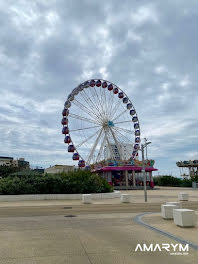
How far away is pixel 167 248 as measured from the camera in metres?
7.34

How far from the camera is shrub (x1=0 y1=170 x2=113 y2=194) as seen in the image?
2647 centimetres

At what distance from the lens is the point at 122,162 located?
50.7 meters

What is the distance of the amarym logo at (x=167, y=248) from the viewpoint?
706cm

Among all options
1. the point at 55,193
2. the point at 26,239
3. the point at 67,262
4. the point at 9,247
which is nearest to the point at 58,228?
the point at 26,239

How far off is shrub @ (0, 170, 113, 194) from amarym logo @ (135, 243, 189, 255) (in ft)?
67.3

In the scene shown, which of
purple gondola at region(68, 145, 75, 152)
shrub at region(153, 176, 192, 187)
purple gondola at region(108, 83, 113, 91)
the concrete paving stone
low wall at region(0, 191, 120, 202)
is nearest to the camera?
the concrete paving stone

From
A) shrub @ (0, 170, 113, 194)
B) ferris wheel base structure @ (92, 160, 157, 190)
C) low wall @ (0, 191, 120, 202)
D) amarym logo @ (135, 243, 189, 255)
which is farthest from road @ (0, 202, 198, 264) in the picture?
ferris wheel base structure @ (92, 160, 157, 190)

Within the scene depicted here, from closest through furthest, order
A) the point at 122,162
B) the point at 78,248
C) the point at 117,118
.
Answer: the point at 78,248, the point at 117,118, the point at 122,162

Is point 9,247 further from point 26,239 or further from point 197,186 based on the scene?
point 197,186

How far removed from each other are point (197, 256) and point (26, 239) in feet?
16.7

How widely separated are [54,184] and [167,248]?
828 inches

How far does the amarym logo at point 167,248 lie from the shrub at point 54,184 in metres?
20.5

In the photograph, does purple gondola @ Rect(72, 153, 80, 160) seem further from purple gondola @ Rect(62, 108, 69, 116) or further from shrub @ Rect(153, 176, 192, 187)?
shrub @ Rect(153, 176, 192, 187)

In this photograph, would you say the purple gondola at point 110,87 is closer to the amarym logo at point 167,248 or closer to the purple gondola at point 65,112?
the purple gondola at point 65,112
